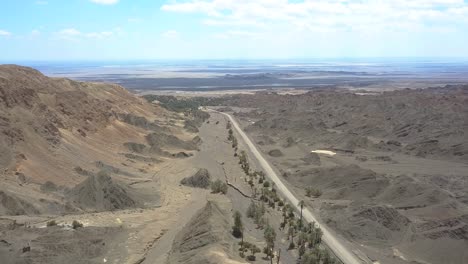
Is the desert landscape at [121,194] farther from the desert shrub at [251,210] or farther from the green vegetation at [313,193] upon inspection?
the green vegetation at [313,193]

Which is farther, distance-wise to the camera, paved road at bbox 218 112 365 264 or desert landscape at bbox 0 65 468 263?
desert landscape at bbox 0 65 468 263

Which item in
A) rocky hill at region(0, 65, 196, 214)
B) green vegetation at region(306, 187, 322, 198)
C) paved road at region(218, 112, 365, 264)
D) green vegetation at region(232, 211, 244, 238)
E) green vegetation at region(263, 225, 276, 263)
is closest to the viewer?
green vegetation at region(263, 225, 276, 263)

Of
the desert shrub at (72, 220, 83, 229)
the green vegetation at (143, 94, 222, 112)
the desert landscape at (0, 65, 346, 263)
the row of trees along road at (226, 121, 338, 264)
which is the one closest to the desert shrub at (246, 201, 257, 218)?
A: the row of trees along road at (226, 121, 338, 264)

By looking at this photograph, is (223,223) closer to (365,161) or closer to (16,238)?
(16,238)

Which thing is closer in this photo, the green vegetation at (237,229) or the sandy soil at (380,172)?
the green vegetation at (237,229)

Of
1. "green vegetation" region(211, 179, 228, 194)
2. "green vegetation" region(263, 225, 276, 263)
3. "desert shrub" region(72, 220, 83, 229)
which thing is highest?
"desert shrub" region(72, 220, 83, 229)

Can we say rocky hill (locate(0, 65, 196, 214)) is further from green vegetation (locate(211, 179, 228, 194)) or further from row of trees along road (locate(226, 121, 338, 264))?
row of trees along road (locate(226, 121, 338, 264))

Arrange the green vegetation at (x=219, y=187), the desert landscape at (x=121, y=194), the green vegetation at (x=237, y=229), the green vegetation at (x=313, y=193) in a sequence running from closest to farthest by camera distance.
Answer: the desert landscape at (x=121, y=194), the green vegetation at (x=237, y=229), the green vegetation at (x=219, y=187), the green vegetation at (x=313, y=193)

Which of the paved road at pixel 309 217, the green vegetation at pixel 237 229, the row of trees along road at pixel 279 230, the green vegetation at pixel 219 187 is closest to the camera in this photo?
the row of trees along road at pixel 279 230

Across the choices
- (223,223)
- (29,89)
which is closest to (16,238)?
(223,223)

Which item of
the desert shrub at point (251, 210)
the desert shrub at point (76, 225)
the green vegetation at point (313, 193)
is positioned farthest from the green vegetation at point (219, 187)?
the desert shrub at point (76, 225)

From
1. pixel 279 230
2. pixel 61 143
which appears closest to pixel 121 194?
pixel 279 230
